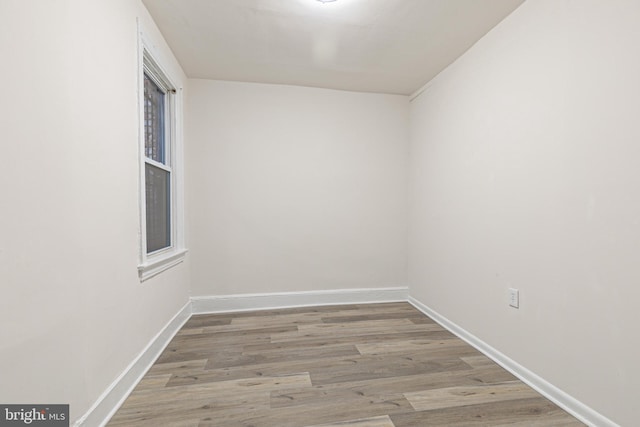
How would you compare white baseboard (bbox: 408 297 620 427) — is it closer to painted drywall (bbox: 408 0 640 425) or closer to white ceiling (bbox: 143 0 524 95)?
painted drywall (bbox: 408 0 640 425)

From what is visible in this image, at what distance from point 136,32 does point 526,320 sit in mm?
2957

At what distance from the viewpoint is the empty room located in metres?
1.11

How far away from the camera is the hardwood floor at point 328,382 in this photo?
1.41 metres

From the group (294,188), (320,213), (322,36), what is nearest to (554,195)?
(322,36)

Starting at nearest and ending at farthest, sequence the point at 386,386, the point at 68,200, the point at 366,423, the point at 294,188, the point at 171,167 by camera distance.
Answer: the point at 68,200
the point at 366,423
the point at 386,386
the point at 171,167
the point at 294,188

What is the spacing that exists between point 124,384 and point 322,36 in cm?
257

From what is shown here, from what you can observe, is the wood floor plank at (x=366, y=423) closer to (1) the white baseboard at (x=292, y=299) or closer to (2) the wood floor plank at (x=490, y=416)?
(2) the wood floor plank at (x=490, y=416)

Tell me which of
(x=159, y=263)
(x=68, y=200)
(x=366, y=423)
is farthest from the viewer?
(x=159, y=263)

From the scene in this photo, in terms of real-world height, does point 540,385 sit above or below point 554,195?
below

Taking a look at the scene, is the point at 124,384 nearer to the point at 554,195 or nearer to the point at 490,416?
the point at 490,416

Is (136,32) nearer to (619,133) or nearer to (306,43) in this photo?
(306,43)

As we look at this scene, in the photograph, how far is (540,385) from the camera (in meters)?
1.62

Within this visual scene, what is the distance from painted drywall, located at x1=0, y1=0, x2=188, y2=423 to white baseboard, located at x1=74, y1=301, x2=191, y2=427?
4cm

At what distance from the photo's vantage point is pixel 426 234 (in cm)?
288
